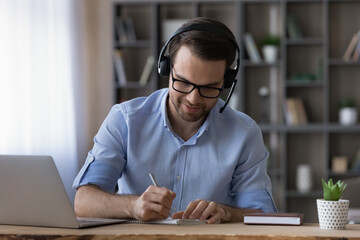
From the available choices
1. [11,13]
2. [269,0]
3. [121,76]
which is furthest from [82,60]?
[269,0]

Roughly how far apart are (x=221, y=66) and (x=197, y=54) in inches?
3.6

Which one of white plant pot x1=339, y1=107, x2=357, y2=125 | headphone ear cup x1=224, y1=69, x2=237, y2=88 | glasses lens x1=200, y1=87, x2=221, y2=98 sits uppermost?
headphone ear cup x1=224, y1=69, x2=237, y2=88

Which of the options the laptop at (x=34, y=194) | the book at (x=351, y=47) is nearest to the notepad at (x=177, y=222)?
the laptop at (x=34, y=194)

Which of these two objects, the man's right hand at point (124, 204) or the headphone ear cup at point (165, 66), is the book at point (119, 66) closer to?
the headphone ear cup at point (165, 66)

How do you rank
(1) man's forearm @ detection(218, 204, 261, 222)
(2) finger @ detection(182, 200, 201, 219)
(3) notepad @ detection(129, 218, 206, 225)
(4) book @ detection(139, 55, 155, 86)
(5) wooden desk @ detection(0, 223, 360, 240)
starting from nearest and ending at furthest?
(5) wooden desk @ detection(0, 223, 360, 240)
(3) notepad @ detection(129, 218, 206, 225)
(2) finger @ detection(182, 200, 201, 219)
(1) man's forearm @ detection(218, 204, 261, 222)
(4) book @ detection(139, 55, 155, 86)

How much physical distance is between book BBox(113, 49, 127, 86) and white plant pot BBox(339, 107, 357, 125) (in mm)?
1988

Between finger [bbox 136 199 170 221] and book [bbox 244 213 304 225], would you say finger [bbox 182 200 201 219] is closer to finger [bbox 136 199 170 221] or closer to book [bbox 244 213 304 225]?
finger [bbox 136 199 170 221]

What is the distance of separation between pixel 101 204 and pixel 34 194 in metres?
0.34

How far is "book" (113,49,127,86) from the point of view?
19.3 feet

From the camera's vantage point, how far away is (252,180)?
2.09 meters

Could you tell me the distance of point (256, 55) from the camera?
5699 millimetres

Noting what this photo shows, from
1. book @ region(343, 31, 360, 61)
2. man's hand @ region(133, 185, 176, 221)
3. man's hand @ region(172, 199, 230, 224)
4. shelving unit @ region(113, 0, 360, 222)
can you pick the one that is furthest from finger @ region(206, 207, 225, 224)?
book @ region(343, 31, 360, 61)

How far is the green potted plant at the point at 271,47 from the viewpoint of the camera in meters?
5.65

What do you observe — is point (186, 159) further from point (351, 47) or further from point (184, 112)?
point (351, 47)
